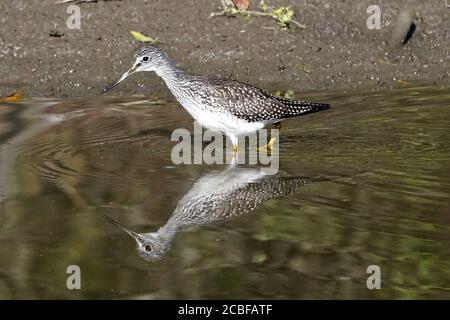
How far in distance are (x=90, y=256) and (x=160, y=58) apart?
3818 mm

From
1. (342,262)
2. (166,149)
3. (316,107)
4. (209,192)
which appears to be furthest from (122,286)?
(316,107)

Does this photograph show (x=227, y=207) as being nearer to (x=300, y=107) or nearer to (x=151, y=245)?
(x=151, y=245)

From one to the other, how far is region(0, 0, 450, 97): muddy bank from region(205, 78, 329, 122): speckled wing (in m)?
2.17

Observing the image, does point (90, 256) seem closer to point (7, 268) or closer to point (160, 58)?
point (7, 268)

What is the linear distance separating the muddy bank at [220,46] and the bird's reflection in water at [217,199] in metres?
3.61

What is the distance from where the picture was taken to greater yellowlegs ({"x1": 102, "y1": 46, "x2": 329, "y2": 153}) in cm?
982

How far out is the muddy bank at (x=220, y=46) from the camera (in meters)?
12.5

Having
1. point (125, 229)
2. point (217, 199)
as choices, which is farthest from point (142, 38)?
point (125, 229)

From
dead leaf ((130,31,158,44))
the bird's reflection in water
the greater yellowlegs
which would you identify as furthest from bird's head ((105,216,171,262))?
dead leaf ((130,31,158,44))

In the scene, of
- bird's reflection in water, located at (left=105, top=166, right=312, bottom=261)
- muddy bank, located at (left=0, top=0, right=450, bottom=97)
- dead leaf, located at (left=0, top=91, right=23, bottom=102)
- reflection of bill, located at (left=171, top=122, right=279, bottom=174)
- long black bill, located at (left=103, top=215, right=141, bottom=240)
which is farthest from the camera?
muddy bank, located at (left=0, top=0, right=450, bottom=97)

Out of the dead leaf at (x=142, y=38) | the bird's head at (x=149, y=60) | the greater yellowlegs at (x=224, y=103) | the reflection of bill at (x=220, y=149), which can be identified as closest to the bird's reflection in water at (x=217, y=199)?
the reflection of bill at (x=220, y=149)

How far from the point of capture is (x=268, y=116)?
10.0 metres

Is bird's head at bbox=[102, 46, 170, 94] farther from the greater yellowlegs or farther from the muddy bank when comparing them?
the muddy bank

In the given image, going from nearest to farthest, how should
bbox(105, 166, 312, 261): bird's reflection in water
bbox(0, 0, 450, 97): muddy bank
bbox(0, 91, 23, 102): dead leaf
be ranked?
bbox(105, 166, 312, 261): bird's reflection in water → bbox(0, 91, 23, 102): dead leaf → bbox(0, 0, 450, 97): muddy bank
